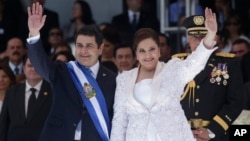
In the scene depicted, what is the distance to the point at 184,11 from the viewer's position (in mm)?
12219

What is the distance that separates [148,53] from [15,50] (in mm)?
4919

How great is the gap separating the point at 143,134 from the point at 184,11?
4.65 meters

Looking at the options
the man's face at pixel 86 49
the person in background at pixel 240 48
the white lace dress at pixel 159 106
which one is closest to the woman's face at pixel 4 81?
the person in background at pixel 240 48

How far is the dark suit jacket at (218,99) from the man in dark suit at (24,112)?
69.3 inches

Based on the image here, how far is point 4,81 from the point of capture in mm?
11117

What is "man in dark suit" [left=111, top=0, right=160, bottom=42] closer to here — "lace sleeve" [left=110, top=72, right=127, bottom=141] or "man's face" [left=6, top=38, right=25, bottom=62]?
"man's face" [left=6, top=38, right=25, bottom=62]

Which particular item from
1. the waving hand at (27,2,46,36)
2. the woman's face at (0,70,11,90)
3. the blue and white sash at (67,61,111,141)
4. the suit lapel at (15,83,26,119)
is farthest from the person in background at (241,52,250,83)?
the waving hand at (27,2,46,36)

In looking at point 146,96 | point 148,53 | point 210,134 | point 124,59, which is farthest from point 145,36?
point 124,59

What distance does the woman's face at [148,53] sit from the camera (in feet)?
25.9

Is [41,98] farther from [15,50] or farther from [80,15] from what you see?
[80,15]

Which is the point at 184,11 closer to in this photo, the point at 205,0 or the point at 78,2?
the point at 205,0

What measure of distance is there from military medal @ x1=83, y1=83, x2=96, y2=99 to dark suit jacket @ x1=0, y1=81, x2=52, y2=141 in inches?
76.0

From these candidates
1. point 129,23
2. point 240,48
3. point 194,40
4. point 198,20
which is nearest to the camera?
point 194,40

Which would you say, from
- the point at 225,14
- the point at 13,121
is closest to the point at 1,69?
the point at 13,121
